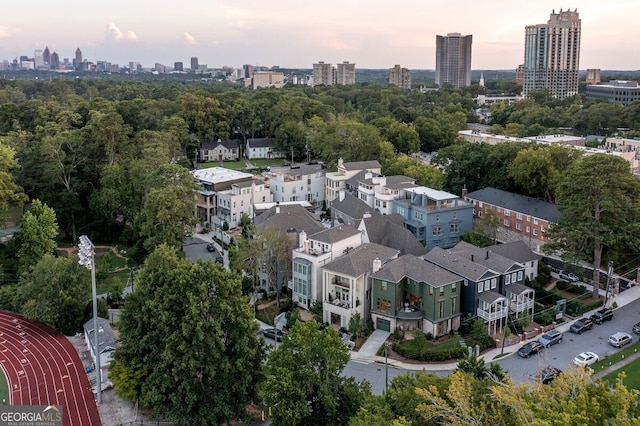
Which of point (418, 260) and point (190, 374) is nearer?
point (190, 374)

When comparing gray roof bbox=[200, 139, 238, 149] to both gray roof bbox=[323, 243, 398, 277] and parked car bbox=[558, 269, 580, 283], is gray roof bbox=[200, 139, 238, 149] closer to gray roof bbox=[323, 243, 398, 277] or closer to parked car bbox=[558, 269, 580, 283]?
gray roof bbox=[323, 243, 398, 277]

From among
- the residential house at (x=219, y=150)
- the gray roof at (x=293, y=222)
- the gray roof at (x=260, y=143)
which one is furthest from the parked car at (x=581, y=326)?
the residential house at (x=219, y=150)

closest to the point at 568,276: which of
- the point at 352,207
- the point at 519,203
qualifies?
the point at 519,203

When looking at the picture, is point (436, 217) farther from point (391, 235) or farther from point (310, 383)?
point (310, 383)

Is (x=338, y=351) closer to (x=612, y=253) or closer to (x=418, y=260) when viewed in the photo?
(x=418, y=260)

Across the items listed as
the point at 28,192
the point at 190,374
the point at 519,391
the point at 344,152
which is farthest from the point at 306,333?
the point at 344,152

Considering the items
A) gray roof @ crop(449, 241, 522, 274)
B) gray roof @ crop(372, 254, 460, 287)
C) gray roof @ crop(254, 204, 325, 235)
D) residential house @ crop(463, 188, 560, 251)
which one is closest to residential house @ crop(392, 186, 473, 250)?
residential house @ crop(463, 188, 560, 251)
